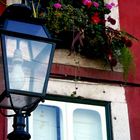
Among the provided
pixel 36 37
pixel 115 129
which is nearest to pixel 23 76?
pixel 36 37

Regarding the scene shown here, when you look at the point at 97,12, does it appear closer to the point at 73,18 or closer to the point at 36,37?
the point at 73,18

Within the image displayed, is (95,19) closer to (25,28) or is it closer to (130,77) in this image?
(130,77)

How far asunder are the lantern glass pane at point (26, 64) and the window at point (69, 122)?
5.21 ft

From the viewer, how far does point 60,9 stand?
5.84 metres

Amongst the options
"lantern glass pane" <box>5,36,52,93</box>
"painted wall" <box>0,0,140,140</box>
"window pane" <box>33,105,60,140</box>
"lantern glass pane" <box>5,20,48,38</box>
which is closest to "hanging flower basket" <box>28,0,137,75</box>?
"painted wall" <box>0,0,140,140</box>

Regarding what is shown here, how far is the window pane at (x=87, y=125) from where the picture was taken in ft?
18.0

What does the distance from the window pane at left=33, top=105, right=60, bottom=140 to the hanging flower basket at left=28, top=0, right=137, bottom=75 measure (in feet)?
2.23

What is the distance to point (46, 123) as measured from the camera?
5.37 metres

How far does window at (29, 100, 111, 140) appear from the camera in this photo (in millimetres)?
5301

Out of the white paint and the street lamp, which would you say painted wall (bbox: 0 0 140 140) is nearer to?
the white paint

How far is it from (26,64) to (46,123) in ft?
5.93

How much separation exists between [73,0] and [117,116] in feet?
4.49

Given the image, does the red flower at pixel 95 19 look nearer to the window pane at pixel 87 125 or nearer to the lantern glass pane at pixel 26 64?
the window pane at pixel 87 125

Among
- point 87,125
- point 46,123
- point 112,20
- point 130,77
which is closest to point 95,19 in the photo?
point 112,20
